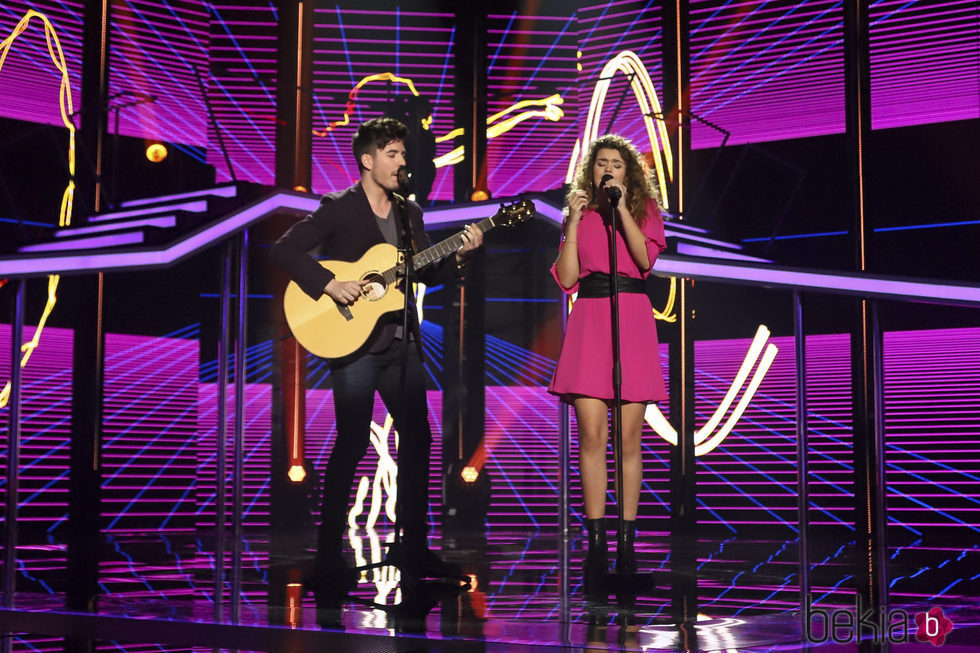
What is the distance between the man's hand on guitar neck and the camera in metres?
3.19

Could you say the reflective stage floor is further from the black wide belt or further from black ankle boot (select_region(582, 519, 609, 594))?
the black wide belt

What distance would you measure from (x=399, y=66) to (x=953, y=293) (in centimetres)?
359

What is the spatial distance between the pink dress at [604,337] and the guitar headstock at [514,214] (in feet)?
0.57

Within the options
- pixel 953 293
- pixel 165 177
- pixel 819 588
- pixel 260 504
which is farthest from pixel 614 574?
pixel 165 177

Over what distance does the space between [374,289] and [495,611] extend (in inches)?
42.4

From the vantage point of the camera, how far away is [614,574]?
3102mm

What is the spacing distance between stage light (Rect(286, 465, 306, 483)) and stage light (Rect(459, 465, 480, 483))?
827 millimetres

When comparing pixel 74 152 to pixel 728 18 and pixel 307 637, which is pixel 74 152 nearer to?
pixel 728 18

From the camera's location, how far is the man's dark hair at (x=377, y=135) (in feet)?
10.8

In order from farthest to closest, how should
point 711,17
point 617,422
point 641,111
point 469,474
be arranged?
point 711,17 → point 641,111 → point 469,474 → point 617,422

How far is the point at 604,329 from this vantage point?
3234 millimetres

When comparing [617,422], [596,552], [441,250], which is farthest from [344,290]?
[596,552]

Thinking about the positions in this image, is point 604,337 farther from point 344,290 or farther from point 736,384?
point 736,384

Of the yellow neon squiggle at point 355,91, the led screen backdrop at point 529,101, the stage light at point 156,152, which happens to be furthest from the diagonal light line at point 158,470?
the led screen backdrop at point 529,101
